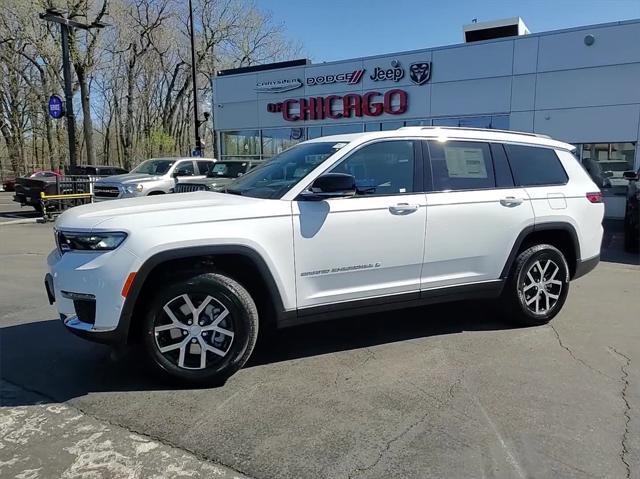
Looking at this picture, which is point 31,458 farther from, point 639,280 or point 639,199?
point 639,199

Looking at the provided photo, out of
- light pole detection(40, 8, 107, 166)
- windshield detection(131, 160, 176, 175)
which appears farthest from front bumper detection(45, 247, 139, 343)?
light pole detection(40, 8, 107, 166)

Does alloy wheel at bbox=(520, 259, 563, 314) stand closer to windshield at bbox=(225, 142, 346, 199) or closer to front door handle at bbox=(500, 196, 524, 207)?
front door handle at bbox=(500, 196, 524, 207)

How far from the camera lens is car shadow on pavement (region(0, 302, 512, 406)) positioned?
3676 mm

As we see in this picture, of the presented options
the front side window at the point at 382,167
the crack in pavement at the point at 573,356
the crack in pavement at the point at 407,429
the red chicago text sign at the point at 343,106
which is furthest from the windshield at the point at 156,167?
the crack in pavement at the point at 407,429

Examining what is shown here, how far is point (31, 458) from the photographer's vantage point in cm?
278

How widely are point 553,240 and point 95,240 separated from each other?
430cm

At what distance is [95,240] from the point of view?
3.32 metres

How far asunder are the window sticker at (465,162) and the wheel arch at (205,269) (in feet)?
6.48

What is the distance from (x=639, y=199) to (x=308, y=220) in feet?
26.0

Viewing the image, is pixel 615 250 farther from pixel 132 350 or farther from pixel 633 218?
pixel 132 350

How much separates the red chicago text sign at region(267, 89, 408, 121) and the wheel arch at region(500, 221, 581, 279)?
45.8ft

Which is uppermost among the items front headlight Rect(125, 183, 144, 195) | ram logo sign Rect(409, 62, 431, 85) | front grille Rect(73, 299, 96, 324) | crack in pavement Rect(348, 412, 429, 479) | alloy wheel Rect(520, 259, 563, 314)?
ram logo sign Rect(409, 62, 431, 85)

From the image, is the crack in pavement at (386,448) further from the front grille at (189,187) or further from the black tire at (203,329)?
the front grille at (189,187)

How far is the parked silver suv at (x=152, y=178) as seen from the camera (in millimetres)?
12750
